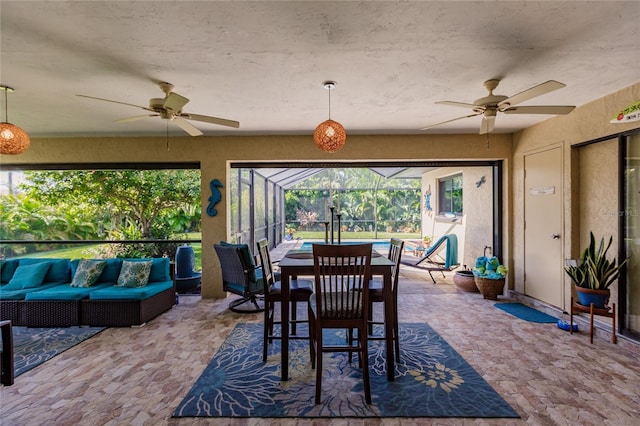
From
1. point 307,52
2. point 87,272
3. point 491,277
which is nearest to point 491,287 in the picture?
point 491,277

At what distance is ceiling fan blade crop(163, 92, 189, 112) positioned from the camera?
2694 mm

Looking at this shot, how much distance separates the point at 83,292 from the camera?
12.4 ft

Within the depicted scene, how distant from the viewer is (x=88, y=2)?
1.84 meters

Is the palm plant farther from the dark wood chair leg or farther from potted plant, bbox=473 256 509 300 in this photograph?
the dark wood chair leg

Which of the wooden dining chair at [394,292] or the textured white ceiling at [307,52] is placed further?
the wooden dining chair at [394,292]

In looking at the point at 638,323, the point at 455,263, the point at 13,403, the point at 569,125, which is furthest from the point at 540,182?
the point at 13,403

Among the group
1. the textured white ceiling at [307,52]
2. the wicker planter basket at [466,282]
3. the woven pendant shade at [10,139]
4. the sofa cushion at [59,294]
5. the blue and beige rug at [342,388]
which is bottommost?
the blue and beige rug at [342,388]

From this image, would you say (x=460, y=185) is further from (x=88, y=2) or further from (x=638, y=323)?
(x=88, y=2)

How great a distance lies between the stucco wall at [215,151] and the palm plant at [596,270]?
1.86 m

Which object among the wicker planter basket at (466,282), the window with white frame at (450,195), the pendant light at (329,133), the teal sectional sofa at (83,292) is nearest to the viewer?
the pendant light at (329,133)

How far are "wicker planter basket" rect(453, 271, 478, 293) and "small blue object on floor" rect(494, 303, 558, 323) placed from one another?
632 mm

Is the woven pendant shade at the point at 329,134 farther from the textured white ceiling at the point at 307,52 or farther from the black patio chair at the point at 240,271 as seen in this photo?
the black patio chair at the point at 240,271

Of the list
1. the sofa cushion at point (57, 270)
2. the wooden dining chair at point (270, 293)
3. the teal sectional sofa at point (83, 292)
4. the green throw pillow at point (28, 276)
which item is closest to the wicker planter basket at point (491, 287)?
the wooden dining chair at point (270, 293)

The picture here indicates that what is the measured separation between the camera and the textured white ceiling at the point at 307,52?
6.36ft
